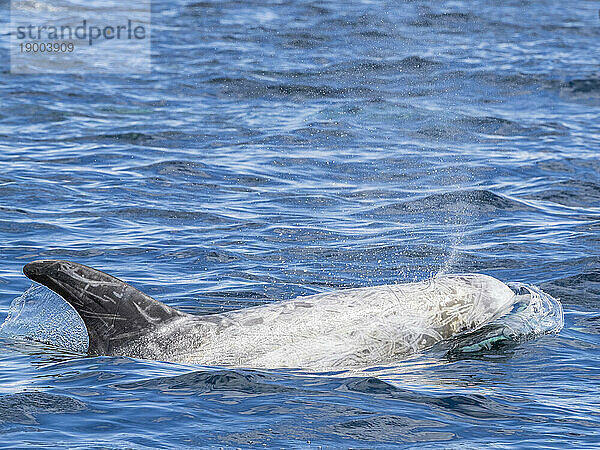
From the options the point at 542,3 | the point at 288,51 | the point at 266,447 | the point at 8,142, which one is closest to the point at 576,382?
the point at 266,447

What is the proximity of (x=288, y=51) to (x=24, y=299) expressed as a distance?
747 inches

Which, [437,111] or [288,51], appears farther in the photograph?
[288,51]

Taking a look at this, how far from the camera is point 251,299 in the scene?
1188cm

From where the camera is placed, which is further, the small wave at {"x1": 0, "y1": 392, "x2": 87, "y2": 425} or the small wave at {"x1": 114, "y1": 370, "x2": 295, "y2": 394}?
the small wave at {"x1": 114, "y1": 370, "x2": 295, "y2": 394}

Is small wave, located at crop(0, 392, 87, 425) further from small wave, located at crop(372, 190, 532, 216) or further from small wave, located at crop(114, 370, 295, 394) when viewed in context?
small wave, located at crop(372, 190, 532, 216)

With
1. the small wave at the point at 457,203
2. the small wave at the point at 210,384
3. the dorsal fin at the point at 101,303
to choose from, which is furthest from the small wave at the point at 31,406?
the small wave at the point at 457,203

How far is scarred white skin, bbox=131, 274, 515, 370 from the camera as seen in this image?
976 centimetres

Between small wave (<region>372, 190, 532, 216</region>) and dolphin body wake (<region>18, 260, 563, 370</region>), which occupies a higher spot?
dolphin body wake (<region>18, 260, 563, 370</region>)

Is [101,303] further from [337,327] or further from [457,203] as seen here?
[457,203]

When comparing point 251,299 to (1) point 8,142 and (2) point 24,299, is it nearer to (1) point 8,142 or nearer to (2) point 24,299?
(2) point 24,299

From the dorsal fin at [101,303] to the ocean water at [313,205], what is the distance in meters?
0.28

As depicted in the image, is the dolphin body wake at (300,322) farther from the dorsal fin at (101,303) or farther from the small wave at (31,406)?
the small wave at (31,406)

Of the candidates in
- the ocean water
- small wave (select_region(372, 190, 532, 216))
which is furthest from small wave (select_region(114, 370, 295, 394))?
small wave (select_region(372, 190, 532, 216))

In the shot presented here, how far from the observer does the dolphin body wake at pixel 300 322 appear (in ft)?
31.9
